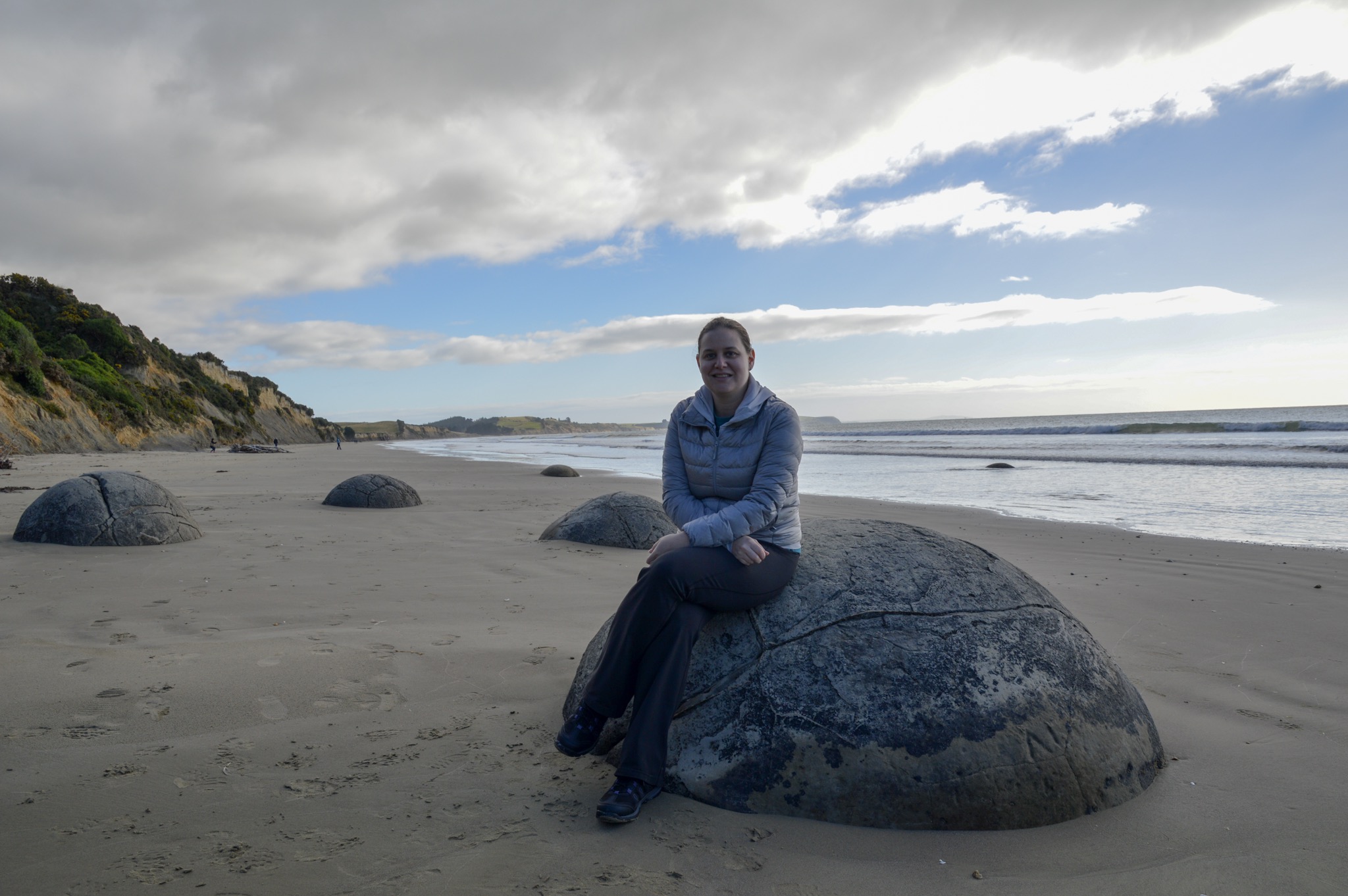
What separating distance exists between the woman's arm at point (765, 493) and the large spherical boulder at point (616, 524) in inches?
210

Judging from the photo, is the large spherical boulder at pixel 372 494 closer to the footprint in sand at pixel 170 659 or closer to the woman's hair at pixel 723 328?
the footprint in sand at pixel 170 659

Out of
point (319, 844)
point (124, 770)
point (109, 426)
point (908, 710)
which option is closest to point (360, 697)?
point (124, 770)

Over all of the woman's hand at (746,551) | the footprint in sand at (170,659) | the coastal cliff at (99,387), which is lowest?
the footprint in sand at (170,659)

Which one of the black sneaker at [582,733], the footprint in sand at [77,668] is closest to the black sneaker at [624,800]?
the black sneaker at [582,733]

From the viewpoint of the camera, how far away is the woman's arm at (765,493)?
3156 millimetres

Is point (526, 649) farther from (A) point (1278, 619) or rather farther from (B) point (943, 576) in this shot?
(A) point (1278, 619)

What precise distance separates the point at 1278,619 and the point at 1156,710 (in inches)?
102

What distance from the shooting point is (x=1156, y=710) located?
3979 millimetres

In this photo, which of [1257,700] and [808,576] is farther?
[1257,700]

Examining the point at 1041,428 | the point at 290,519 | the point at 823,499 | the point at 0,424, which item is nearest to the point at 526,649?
the point at 290,519

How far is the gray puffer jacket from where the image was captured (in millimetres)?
3207

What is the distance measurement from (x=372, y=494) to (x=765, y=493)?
10.4m

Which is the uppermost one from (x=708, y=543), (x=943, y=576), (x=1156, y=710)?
(x=708, y=543)

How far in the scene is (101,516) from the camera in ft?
25.3
